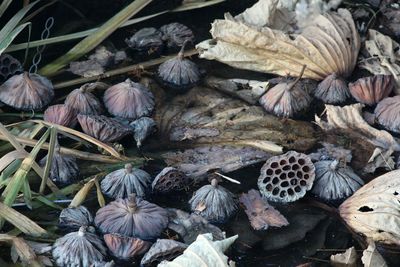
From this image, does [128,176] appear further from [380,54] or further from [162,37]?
[380,54]

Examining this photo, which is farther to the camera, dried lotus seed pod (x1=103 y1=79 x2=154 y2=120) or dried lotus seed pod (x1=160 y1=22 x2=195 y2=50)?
dried lotus seed pod (x1=160 y1=22 x2=195 y2=50)

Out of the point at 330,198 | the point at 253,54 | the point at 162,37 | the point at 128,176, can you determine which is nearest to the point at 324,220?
the point at 330,198

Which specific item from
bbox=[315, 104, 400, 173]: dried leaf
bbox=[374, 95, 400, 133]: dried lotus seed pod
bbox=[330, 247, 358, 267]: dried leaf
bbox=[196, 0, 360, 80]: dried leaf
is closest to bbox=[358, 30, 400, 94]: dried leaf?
bbox=[196, 0, 360, 80]: dried leaf

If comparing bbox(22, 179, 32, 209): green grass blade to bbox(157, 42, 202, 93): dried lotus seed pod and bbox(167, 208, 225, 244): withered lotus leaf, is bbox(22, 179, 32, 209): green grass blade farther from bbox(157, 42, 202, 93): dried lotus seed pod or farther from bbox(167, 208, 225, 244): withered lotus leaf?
bbox(157, 42, 202, 93): dried lotus seed pod

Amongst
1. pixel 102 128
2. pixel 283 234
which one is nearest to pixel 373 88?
pixel 283 234

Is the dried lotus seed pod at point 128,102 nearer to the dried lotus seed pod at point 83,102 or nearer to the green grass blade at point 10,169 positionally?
the dried lotus seed pod at point 83,102

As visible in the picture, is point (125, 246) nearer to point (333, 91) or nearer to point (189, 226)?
point (189, 226)

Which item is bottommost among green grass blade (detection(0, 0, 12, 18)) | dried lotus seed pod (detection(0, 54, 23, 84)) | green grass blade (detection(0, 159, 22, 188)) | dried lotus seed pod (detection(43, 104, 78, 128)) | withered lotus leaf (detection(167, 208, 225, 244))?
withered lotus leaf (detection(167, 208, 225, 244))
